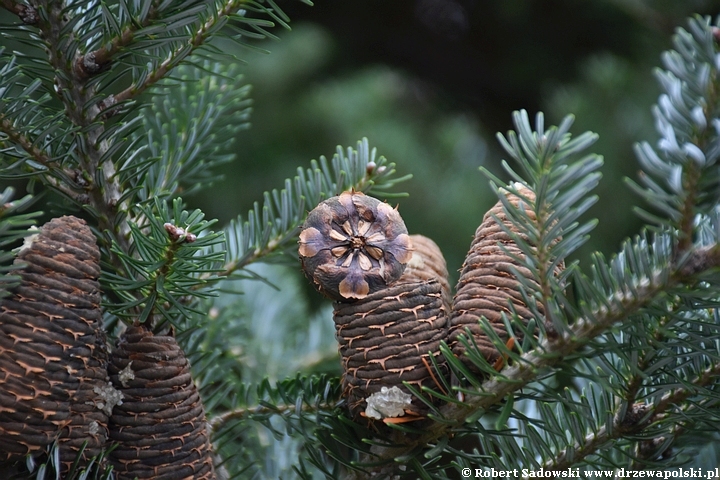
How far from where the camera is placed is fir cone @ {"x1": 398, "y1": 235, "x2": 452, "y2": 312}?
462 mm

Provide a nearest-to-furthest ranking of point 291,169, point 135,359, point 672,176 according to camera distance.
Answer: point 672,176
point 135,359
point 291,169

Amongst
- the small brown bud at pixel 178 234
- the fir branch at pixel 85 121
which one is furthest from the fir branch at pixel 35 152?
the small brown bud at pixel 178 234

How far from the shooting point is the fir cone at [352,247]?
43 cm

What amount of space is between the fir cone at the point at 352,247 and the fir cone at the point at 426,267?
2 cm

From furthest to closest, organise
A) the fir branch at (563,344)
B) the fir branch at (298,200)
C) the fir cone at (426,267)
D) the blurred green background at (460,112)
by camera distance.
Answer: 1. the blurred green background at (460,112)
2. the fir branch at (298,200)
3. the fir cone at (426,267)
4. the fir branch at (563,344)

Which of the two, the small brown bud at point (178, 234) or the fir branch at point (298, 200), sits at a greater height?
the fir branch at point (298, 200)

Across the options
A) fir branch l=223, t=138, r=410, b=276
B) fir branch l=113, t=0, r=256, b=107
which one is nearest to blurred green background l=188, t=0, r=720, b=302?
fir branch l=223, t=138, r=410, b=276

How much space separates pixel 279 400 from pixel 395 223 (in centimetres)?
22

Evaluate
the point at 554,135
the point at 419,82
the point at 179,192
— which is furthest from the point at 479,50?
the point at 554,135

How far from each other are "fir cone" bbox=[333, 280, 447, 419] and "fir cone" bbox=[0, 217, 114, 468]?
16 cm

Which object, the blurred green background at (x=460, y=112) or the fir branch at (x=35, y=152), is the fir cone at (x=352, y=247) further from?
the blurred green background at (x=460, y=112)

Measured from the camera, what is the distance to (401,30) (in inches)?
94.7

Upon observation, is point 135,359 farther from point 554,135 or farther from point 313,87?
point 313,87

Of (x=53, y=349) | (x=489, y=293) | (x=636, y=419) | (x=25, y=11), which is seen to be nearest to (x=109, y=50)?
(x=25, y=11)
